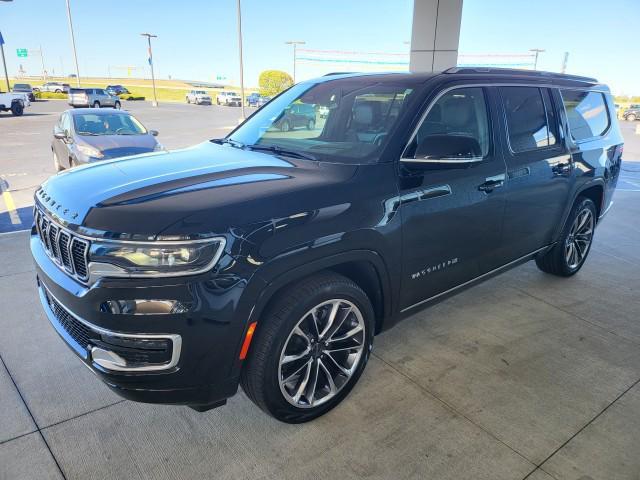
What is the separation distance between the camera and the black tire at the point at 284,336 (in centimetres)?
226

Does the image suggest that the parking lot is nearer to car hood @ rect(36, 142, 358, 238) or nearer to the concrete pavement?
the concrete pavement

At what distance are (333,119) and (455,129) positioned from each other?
89 centimetres

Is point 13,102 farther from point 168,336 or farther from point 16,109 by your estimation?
point 168,336

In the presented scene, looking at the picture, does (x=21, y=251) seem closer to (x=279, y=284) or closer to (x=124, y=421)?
(x=124, y=421)

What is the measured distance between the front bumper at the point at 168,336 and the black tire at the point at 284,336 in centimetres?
12

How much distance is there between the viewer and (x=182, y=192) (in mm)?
2281

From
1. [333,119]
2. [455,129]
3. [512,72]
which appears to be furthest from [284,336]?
[512,72]

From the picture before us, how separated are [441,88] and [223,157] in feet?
4.93

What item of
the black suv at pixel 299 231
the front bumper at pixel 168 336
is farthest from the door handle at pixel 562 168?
the front bumper at pixel 168 336

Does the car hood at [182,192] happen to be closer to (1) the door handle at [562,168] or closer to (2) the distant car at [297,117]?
(2) the distant car at [297,117]

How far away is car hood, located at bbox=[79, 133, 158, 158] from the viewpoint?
8273mm

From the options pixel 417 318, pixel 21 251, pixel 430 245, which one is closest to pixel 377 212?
pixel 430 245

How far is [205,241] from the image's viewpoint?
1.99 meters

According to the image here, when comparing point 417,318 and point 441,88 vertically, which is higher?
point 441,88
